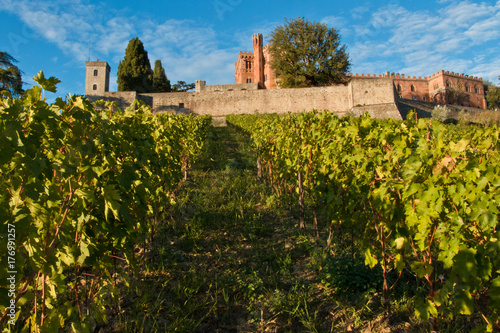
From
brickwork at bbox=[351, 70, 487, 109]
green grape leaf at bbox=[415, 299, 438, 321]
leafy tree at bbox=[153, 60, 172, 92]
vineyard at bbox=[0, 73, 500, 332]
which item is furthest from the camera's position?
brickwork at bbox=[351, 70, 487, 109]

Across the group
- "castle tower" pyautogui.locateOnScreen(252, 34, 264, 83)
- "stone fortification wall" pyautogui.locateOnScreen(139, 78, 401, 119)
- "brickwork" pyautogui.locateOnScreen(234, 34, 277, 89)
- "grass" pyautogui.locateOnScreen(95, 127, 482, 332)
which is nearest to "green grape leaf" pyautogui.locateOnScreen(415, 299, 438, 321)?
"grass" pyautogui.locateOnScreen(95, 127, 482, 332)

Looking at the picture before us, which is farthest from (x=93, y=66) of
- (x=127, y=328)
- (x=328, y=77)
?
(x=127, y=328)

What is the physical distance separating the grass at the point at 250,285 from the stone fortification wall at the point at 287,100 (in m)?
24.3

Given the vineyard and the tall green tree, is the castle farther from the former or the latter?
the vineyard

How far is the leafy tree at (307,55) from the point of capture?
2873 centimetres

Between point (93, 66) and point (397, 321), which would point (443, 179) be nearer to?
point (397, 321)

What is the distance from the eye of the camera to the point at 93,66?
36.2 m

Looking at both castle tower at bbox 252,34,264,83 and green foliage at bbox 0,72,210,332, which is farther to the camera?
castle tower at bbox 252,34,264,83

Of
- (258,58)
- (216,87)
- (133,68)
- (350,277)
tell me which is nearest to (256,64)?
(258,58)

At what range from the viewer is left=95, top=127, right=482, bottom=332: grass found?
2486 mm

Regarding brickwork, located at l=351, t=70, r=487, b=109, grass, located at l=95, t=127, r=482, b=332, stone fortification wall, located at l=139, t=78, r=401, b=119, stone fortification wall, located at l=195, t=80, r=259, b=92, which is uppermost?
brickwork, located at l=351, t=70, r=487, b=109

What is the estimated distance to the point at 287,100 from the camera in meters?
28.4

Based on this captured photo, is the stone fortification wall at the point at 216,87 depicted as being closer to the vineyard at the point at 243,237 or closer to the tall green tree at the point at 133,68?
the tall green tree at the point at 133,68

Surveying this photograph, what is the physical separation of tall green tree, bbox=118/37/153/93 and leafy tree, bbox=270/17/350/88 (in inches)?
548
